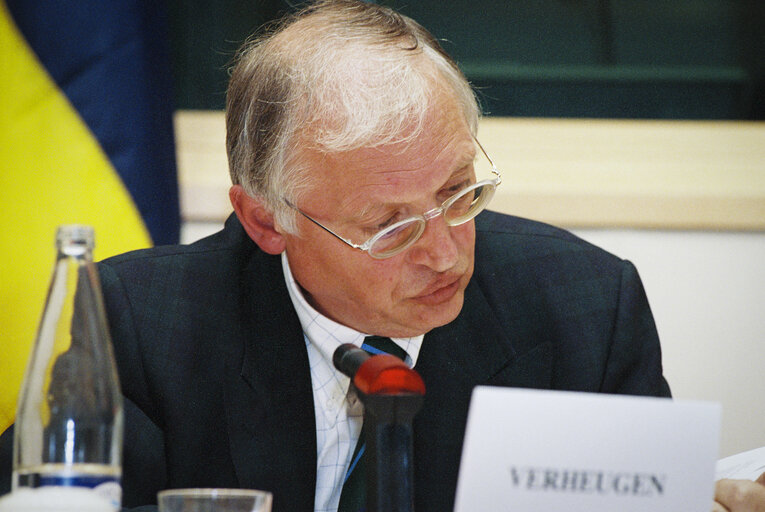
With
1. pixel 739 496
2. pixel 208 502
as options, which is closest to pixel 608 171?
pixel 739 496

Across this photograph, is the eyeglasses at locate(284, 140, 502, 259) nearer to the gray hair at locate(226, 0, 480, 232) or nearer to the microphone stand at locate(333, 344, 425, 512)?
the gray hair at locate(226, 0, 480, 232)

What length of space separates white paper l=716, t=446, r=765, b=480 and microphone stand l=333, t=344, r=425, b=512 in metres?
0.59

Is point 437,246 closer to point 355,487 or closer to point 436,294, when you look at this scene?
point 436,294

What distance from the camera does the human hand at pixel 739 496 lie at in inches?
41.1

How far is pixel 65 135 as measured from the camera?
2102 mm

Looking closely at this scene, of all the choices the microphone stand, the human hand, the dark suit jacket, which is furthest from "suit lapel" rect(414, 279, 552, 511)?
the microphone stand

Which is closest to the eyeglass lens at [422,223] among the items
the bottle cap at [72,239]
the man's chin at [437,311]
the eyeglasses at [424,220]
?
the eyeglasses at [424,220]

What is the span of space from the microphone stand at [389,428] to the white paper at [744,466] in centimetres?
59

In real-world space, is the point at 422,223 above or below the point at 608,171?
below

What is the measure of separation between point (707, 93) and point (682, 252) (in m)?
0.53

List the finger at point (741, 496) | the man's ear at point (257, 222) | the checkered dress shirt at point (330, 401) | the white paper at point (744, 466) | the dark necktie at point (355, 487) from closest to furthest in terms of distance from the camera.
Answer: the finger at point (741, 496) → the white paper at point (744, 466) → the dark necktie at point (355, 487) → the checkered dress shirt at point (330, 401) → the man's ear at point (257, 222)

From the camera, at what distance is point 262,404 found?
150 cm

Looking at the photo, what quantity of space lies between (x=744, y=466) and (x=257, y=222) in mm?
899

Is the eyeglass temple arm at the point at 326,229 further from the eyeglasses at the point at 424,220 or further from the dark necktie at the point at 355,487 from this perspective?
the dark necktie at the point at 355,487
